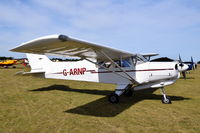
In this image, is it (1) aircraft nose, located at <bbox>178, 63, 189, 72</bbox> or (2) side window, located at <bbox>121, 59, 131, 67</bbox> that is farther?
(2) side window, located at <bbox>121, 59, 131, 67</bbox>

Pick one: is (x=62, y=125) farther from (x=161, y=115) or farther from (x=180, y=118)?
(x=180, y=118)

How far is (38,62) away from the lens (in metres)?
10.2

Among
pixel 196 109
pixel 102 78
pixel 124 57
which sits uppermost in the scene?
pixel 124 57

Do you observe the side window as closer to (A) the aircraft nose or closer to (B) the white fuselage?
(B) the white fuselage

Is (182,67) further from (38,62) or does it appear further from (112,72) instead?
(38,62)

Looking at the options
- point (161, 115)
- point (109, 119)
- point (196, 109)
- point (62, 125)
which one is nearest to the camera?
point (62, 125)

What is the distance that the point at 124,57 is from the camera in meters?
7.80

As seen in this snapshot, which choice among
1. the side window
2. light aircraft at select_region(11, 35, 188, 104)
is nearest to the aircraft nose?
light aircraft at select_region(11, 35, 188, 104)

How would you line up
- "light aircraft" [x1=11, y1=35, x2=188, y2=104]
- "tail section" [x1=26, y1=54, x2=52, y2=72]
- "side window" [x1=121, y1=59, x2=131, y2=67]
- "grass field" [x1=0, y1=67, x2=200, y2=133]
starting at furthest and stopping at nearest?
1. "tail section" [x1=26, y1=54, x2=52, y2=72]
2. "side window" [x1=121, y1=59, x2=131, y2=67]
3. "light aircraft" [x1=11, y1=35, x2=188, y2=104]
4. "grass field" [x1=0, y1=67, x2=200, y2=133]

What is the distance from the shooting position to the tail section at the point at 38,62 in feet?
32.9

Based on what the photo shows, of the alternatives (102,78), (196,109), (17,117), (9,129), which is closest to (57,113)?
(17,117)

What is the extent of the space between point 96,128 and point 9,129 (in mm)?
2275

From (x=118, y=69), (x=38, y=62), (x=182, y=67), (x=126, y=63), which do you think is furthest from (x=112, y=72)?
(x=38, y=62)

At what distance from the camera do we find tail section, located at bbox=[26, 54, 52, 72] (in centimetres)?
1004
